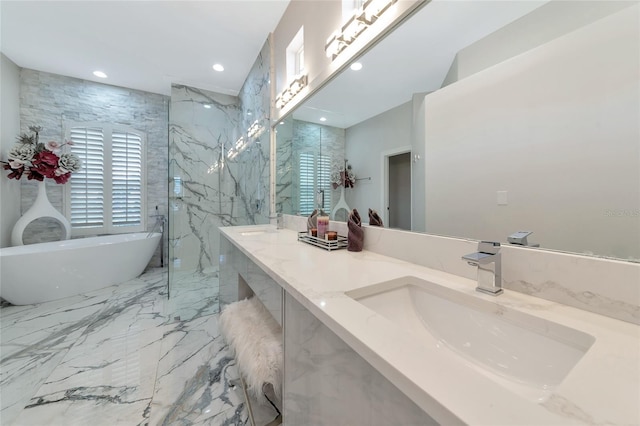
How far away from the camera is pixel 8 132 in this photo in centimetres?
273

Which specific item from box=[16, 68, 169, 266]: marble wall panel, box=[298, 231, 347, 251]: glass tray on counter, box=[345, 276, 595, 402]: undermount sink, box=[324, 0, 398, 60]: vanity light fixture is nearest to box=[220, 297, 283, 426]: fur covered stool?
box=[298, 231, 347, 251]: glass tray on counter

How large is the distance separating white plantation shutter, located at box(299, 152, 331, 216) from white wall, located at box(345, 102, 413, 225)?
0.76 ft

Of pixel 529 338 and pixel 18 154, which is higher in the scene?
pixel 18 154

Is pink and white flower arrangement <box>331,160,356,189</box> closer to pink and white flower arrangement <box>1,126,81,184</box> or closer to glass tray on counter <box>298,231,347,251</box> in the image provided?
glass tray on counter <box>298,231,347,251</box>

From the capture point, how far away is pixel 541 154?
64 cm

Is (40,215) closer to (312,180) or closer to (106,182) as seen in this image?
(106,182)

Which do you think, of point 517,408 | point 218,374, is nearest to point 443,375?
point 517,408

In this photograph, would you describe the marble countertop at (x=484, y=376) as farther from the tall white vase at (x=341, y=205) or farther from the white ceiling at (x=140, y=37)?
the white ceiling at (x=140, y=37)

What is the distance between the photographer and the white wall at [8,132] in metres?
2.64

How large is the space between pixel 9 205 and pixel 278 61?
3.51m

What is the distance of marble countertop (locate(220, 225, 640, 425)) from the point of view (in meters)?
0.29

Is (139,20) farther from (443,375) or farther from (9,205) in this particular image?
(443,375)

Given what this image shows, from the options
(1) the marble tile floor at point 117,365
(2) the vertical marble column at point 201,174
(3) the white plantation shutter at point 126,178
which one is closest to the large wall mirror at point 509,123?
(1) the marble tile floor at point 117,365

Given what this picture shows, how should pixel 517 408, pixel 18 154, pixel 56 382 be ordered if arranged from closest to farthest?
pixel 517 408 < pixel 56 382 < pixel 18 154
